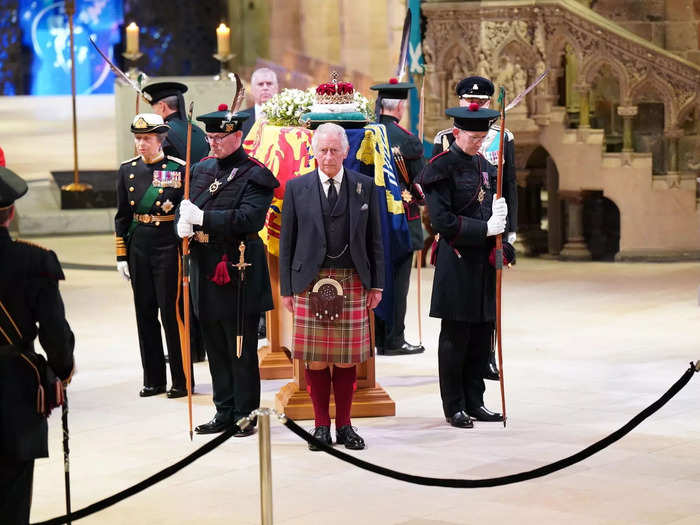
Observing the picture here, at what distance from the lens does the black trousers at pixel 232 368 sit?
7801 millimetres

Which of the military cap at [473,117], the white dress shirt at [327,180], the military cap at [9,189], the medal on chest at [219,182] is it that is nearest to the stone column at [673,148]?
the military cap at [473,117]

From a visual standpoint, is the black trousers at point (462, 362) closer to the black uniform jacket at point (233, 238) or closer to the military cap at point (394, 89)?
the black uniform jacket at point (233, 238)

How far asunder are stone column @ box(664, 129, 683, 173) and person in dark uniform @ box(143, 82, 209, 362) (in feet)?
21.4

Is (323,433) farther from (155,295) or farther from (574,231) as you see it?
(574,231)

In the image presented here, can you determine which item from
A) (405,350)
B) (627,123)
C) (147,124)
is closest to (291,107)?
(147,124)

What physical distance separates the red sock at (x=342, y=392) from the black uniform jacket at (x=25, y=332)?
243cm

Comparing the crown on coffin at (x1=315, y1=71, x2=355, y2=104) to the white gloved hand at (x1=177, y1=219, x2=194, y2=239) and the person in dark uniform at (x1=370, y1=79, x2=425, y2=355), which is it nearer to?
the white gloved hand at (x1=177, y1=219, x2=194, y2=239)

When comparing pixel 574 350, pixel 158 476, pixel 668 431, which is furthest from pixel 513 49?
pixel 158 476

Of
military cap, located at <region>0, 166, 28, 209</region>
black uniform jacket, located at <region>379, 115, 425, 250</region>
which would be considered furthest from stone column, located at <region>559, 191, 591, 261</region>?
military cap, located at <region>0, 166, 28, 209</region>

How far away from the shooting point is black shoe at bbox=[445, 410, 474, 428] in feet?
26.0

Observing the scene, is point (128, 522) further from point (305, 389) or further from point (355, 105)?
point (355, 105)

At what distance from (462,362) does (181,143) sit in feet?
8.53

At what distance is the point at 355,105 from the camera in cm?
825

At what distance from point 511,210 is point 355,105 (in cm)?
106
